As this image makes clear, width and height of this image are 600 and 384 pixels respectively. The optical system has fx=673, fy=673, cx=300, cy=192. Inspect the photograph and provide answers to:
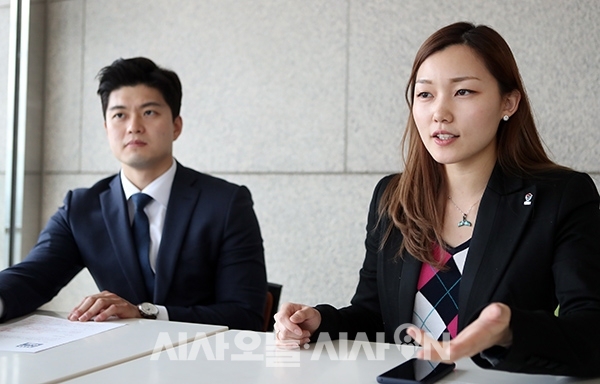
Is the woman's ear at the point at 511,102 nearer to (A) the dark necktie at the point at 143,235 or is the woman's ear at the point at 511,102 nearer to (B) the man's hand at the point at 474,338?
(B) the man's hand at the point at 474,338

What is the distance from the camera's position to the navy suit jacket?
103 inches

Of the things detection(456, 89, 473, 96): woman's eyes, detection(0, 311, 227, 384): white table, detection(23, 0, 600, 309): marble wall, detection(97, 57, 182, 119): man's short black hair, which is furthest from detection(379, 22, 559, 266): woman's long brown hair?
detection(23, 0, 600, 309): marble wall

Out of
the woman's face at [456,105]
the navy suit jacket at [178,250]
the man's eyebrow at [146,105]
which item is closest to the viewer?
the woman's face at [456,105]

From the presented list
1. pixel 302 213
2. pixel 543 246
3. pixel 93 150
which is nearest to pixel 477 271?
pixel 543 246

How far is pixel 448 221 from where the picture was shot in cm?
216

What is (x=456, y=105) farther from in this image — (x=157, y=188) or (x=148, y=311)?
(x=157, y=188)

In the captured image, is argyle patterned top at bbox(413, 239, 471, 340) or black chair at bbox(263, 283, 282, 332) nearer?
argyle patterned top at bbox(413, 239, 471, 340)

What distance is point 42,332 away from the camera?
6.23 ft

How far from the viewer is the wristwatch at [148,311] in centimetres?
224

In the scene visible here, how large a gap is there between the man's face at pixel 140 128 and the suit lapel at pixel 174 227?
13 centimetres

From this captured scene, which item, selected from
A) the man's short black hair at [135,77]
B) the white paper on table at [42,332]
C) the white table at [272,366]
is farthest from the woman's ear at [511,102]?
the man's short black hair at [135,77]

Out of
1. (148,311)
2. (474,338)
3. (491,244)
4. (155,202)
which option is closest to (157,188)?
(155,202)

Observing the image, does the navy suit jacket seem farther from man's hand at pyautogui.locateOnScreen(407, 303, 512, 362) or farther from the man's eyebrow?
man's hand at pyautogui.locateOnScreen(407, 303, 512, 362)

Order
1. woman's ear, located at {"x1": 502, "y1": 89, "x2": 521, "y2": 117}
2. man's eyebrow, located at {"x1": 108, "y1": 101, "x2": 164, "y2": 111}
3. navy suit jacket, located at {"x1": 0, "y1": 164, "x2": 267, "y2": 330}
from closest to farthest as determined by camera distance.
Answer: woman's ear, located at {"x1": 502, "y1": 89, "x2": 521, "y2": 117}, navy suit jacket, located at {"x1": 0, "y1": 164, "x2": 267, "y2": 330}, man's eyebrow, located at {"x1": 108, "y1": 101, "x2": 164, "y2": 111}
